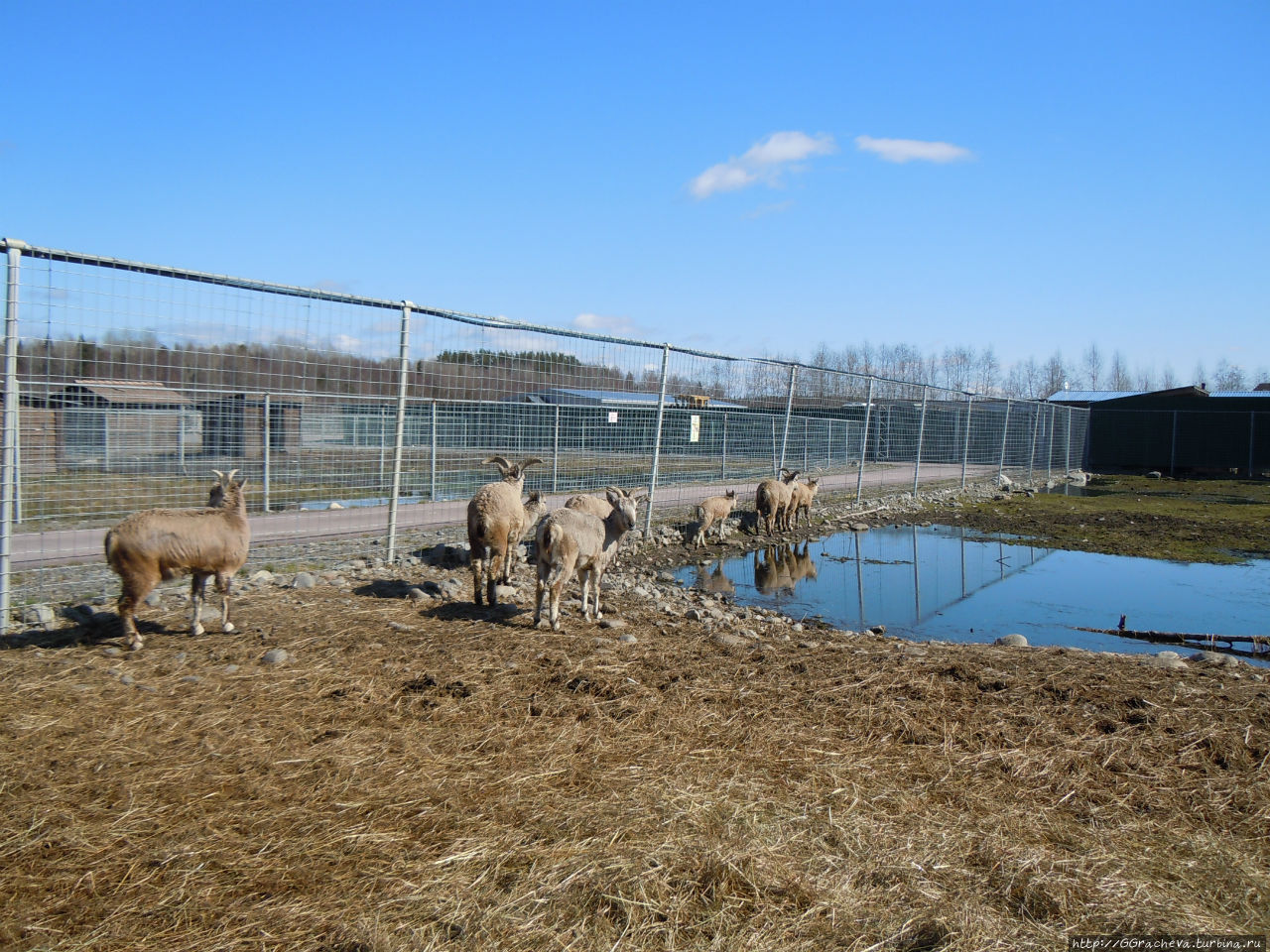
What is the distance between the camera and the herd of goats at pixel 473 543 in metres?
5.94

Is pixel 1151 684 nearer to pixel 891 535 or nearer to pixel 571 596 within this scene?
pixel 571 596

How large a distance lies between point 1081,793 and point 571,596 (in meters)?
5.86

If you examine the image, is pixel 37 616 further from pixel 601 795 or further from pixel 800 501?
pixel 800 501

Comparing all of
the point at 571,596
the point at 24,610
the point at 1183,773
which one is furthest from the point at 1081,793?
the point at 24,610

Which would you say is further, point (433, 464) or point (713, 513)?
point (713, 513)

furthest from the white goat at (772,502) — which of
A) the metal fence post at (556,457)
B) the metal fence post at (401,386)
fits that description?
the metal fence post at (401,386)

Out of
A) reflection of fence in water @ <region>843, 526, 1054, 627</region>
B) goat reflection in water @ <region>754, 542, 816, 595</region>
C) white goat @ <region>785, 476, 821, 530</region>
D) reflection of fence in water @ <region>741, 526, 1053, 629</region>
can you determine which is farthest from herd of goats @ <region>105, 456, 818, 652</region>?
white goat @ <region>785, 476, 821, 530</region>

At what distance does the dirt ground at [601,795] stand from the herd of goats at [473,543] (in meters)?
0.52

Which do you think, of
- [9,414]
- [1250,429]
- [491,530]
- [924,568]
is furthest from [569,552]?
[1250,429]

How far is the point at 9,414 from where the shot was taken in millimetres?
6016

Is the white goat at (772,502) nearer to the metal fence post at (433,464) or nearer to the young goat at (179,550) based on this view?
the metal fence post at (433,464)

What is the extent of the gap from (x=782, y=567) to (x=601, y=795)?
913 centimetres

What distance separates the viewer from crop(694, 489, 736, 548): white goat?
45.5 feet

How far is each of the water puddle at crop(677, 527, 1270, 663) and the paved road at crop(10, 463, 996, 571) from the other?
207cm
